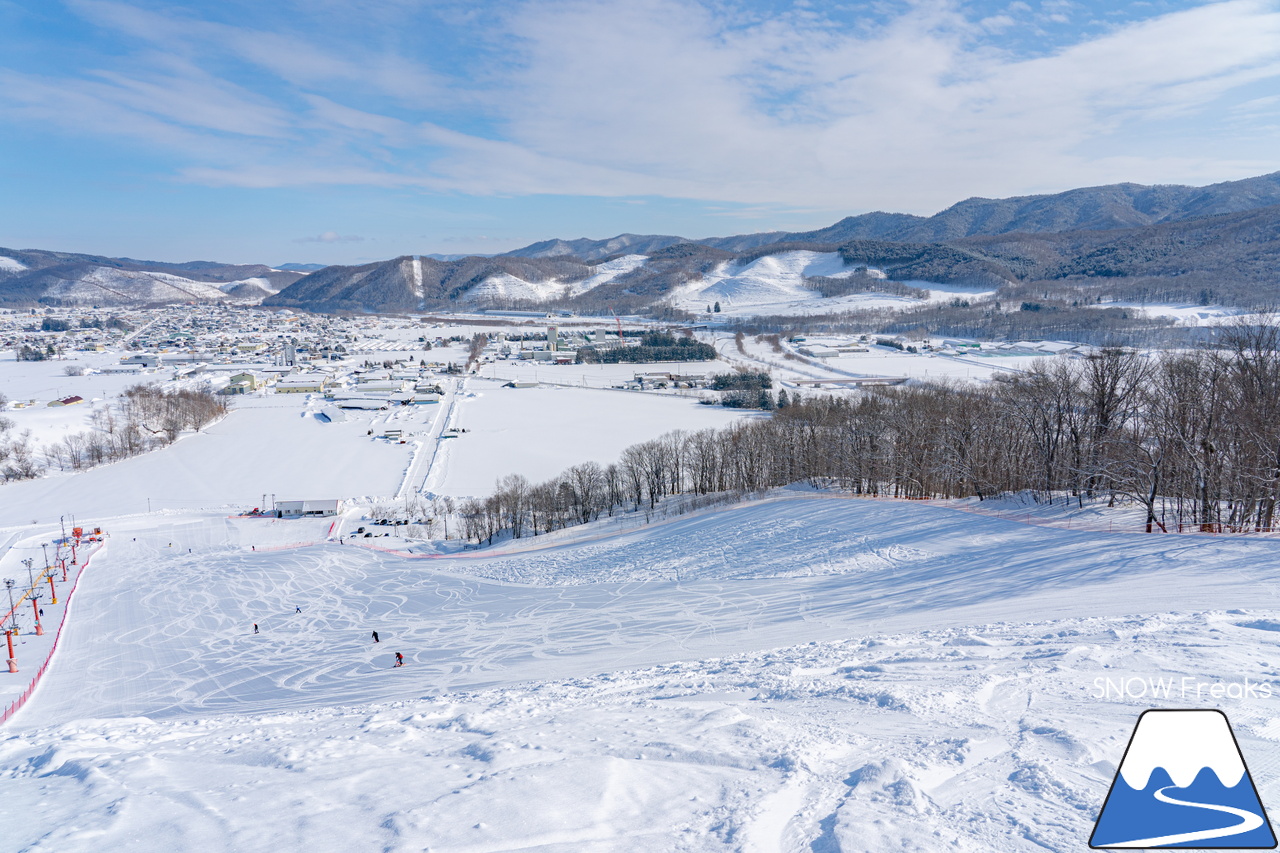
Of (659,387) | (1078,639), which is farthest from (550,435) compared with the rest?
(1078,639)

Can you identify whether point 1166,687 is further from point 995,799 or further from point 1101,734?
point 995,799

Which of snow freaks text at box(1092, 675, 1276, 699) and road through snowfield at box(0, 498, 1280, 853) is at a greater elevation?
snow freaks text at box(1092, 675, 1276, 699)

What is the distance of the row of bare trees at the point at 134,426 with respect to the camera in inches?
1735

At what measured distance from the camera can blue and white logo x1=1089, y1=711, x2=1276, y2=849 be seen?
3410 millimetres

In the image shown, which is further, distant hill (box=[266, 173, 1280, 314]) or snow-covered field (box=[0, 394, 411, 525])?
distant hill (box=[266, 173, 1280, 314])

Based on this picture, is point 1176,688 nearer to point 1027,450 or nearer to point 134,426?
point 1027,450

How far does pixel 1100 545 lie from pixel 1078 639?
6.59m

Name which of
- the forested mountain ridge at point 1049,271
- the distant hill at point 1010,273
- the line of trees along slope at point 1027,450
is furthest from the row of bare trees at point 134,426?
the distant hill at point 1010,273

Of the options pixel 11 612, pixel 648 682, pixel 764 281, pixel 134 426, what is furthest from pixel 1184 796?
pixel 764 281

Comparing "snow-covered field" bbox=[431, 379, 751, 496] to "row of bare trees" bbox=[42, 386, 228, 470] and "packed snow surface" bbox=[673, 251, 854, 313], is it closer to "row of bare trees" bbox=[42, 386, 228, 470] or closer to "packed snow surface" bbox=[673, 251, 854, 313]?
"row of bare trees" bbox=[42, 386, 228, 470]

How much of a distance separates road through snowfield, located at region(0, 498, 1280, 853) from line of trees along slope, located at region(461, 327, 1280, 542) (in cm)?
445

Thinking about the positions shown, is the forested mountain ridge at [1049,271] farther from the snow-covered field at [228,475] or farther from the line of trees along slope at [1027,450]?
the snow-covered field at [228,475]

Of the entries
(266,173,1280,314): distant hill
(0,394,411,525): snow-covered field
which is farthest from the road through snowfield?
(266,173,1280,314): distant hill

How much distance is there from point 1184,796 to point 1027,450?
24.6m
